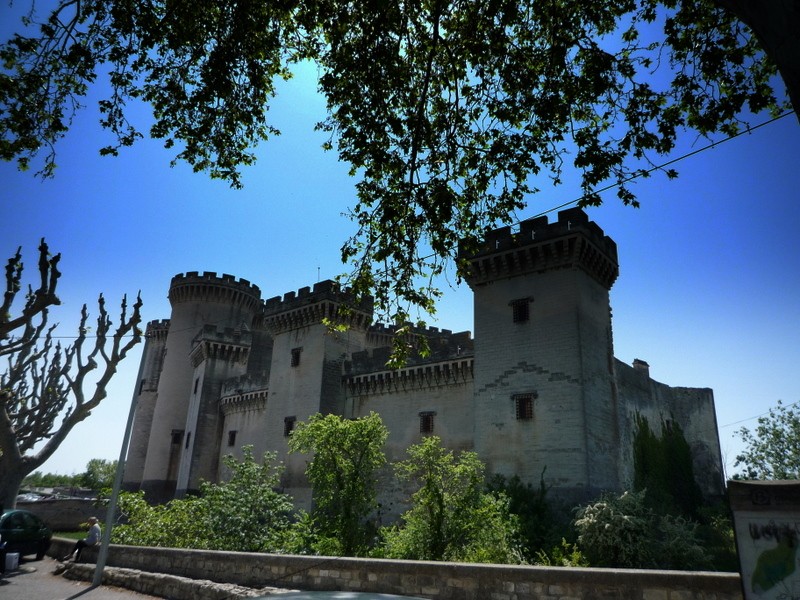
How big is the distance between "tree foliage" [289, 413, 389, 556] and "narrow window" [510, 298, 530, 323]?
805 centimetres

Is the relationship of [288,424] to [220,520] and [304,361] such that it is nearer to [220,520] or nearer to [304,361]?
[304,361]

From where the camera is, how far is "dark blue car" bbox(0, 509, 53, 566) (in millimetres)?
17531

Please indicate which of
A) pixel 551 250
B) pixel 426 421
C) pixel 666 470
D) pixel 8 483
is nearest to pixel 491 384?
pixel 426 421

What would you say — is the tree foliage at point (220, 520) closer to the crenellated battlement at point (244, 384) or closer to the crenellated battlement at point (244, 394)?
the crenellated battlement at point (244, 394)

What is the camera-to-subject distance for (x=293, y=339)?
1168 inches

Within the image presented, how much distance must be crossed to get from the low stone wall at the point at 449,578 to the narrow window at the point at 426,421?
43.6ft

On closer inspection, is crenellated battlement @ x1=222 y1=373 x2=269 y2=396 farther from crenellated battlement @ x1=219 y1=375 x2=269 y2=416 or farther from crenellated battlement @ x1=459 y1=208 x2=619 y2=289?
crenellated battlement @ x1=459 y1=208 x2=619 y2=289

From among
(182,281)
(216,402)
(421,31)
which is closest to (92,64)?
(421,31)

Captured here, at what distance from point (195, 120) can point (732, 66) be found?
1006 cm

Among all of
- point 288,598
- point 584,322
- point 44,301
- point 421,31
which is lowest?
point 288,598

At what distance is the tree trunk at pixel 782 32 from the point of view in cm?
452

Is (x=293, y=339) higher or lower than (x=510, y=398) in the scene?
higher

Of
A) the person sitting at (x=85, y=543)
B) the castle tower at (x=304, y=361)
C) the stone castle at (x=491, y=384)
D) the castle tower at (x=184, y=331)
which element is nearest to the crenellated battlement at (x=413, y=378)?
the stone castle at (x=491, y=384)

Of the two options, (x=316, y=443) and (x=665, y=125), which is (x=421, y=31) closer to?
(x=665, y=125)
